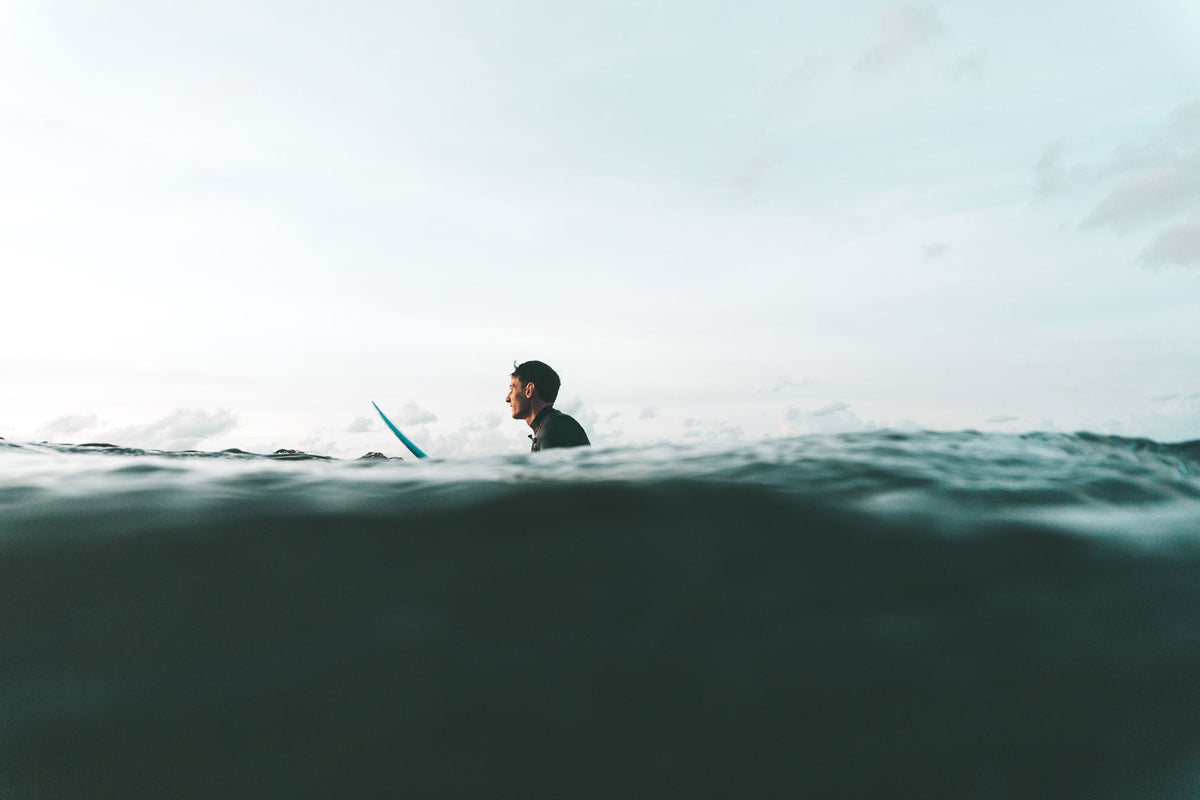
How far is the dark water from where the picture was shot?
1.32 metres

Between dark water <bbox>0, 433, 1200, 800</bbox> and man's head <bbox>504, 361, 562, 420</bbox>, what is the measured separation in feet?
17.6

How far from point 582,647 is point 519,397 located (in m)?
6.35

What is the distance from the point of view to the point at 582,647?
5.07 feet

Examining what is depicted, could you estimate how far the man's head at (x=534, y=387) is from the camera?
7738 mm

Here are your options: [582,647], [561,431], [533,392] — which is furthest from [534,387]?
[582,647]

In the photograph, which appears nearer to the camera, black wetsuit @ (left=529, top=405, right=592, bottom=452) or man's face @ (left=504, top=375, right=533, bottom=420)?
black wetsuit @ (left=529, top=405, right=592, bottom=452)

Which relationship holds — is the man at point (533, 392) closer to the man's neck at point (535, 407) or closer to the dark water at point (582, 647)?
the man's neck at point (535, 407)

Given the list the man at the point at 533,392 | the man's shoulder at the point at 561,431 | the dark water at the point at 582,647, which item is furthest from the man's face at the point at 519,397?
the dark water at the point at 582,647

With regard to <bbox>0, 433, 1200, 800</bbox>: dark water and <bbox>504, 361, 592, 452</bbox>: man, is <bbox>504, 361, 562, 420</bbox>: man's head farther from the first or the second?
<bbox>0, 433, 1200, 800</bbox>: dark water

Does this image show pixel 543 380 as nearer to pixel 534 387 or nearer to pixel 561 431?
pixel 534 387

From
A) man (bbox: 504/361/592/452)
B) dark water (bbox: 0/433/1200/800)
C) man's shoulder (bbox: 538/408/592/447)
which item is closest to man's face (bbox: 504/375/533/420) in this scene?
man (bbox: 504/361/592/452)

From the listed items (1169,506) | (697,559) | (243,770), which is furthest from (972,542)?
(243,770)

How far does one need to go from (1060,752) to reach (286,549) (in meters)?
1.91

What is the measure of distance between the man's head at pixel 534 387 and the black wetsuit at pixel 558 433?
0.46 m
